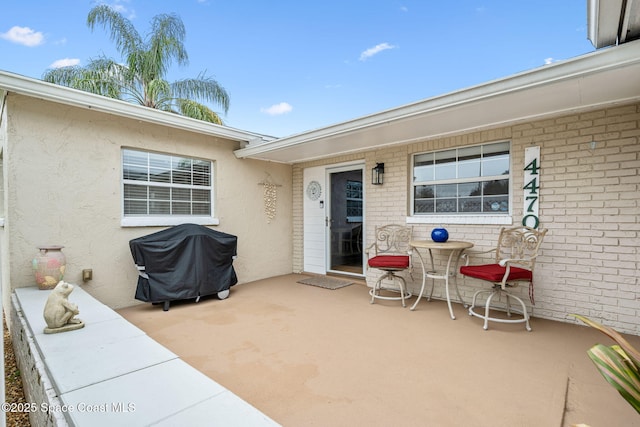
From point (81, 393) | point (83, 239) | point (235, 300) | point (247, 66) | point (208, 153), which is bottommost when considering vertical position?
point (235, 300)

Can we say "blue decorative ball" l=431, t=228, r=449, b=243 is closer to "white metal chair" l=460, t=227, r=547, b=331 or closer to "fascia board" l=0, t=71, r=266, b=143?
"white metal chair" l=460, t=227, r=547, b=331

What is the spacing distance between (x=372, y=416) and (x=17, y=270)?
4.05 meters

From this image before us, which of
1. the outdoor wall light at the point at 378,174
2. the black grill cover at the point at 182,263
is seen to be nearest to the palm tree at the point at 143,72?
the black grill cover at the point at 182,263

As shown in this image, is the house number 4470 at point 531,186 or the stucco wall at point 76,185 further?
the house number 4470 at point 531,186

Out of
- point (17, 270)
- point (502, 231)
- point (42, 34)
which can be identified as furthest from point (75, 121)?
point (42, 34)

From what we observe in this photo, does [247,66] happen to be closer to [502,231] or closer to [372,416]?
[502,231]

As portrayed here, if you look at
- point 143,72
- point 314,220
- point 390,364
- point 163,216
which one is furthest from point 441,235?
point 143,72

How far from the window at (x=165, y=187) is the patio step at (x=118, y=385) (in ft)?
7.72

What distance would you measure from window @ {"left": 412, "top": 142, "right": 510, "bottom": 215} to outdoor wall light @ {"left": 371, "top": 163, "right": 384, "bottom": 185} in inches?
20.3

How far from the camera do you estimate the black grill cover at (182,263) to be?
400cm

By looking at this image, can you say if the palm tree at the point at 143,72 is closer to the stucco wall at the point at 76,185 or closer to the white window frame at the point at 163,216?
the white window frame at the point at 163,216

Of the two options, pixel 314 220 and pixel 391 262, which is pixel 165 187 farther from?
pixel 391 262

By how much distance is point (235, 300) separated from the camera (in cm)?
457

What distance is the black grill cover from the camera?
3996 mm
